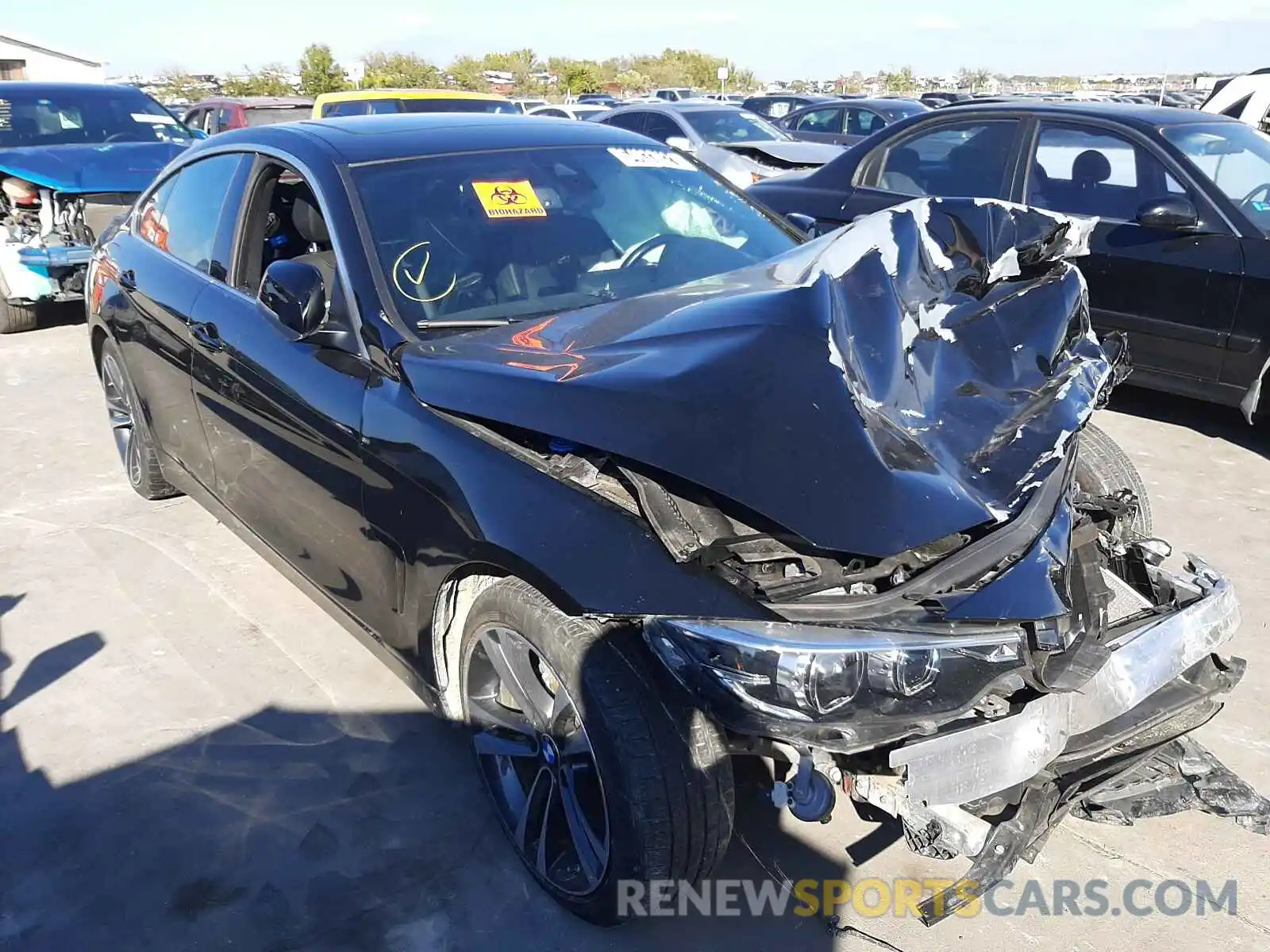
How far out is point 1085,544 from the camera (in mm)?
2295

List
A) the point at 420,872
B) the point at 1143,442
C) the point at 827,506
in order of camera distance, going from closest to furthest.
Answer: the point at 827,506
the point at 420,872
the point at 1143,442

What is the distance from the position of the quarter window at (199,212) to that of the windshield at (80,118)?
5927mm

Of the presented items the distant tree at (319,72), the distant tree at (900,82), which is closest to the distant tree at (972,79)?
the distant tree at (900,82)

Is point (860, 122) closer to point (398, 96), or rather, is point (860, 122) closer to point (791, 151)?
point (791, 151)

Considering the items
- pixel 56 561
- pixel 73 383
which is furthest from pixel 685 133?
pixel 56 561

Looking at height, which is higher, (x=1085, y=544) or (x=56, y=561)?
(x=1085, y=544)

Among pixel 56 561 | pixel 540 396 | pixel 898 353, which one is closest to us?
pixel 540 396

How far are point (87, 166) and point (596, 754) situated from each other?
7.66 meters

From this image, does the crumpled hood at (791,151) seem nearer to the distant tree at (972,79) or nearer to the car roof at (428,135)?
the car roof at (428,135)

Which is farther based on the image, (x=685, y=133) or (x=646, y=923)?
(x=685, y=133)

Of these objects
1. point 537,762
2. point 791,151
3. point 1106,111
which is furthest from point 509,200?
point 791,151

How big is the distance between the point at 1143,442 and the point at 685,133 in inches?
320

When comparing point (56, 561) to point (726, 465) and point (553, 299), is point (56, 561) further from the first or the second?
point (726, 465)

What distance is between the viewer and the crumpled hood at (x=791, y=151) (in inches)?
→ 409
